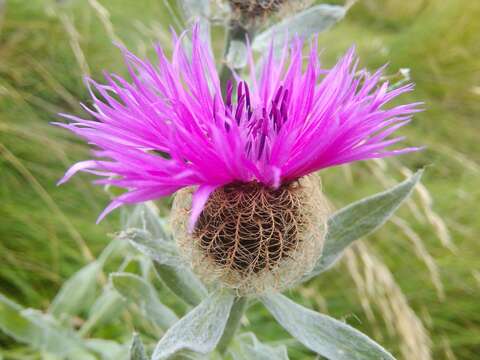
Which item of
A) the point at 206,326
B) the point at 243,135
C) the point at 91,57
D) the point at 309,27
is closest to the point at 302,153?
the point at 243,135

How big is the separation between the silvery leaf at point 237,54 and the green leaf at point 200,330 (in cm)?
39

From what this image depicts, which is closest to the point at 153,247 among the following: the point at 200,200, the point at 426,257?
the point at 200,200

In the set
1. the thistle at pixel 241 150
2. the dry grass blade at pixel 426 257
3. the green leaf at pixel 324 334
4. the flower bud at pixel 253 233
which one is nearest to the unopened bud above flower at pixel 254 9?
the thistle at pixel 241 150

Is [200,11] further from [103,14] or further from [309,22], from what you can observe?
[103,14]

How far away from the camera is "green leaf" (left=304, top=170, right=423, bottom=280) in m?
0.84

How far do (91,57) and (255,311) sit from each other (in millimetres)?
1193

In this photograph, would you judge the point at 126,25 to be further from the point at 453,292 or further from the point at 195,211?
the point at 195,211

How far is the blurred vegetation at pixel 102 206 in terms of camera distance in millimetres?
1664

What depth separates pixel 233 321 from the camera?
86 centimetres

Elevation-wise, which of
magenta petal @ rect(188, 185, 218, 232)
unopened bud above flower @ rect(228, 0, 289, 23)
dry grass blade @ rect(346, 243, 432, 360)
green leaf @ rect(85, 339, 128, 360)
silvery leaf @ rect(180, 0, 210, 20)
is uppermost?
silvery leaf @ rect(180, 0, 210, 20)

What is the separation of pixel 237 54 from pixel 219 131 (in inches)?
17.1

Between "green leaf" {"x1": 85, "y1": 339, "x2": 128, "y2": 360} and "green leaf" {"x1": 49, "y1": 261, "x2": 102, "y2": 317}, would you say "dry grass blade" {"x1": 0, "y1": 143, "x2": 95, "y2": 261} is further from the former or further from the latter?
"green leaf" {"x1": 85, "y1": 339, "x2": 128, "y2": 360}

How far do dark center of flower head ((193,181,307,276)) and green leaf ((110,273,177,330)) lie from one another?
0.20 metres

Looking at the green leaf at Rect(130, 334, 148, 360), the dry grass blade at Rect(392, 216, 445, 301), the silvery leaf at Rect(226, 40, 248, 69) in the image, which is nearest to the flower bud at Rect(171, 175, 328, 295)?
the green leaf at Rect(130, 334, 148, 360)
